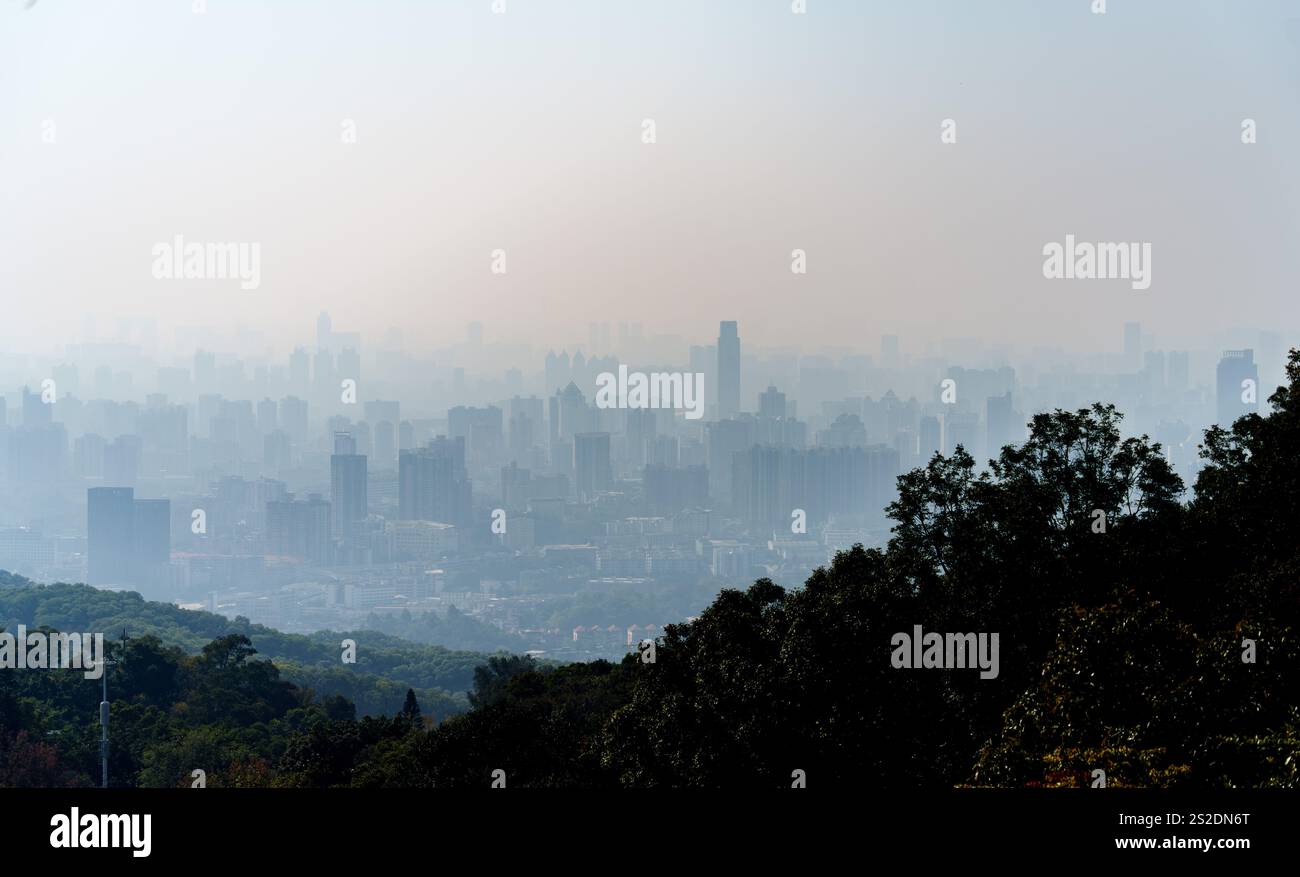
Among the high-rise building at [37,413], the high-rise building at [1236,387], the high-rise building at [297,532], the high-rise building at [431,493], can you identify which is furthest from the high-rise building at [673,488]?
the high-rise building at [37,413]

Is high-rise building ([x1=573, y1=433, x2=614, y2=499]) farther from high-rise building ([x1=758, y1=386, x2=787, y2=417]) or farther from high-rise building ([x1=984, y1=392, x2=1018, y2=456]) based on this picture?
high-rise building ([x1=984, y1=392, x2=1018, y2=456])

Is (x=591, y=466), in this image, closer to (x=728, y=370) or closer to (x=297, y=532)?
(x=728, y=370)

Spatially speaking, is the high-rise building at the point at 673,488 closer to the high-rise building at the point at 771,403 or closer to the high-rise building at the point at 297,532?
the high-rise building at the point at 771,403

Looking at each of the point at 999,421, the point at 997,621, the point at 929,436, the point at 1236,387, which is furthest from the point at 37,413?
the point at 997,621

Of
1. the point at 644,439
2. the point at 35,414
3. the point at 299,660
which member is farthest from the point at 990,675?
the point at 35,414
